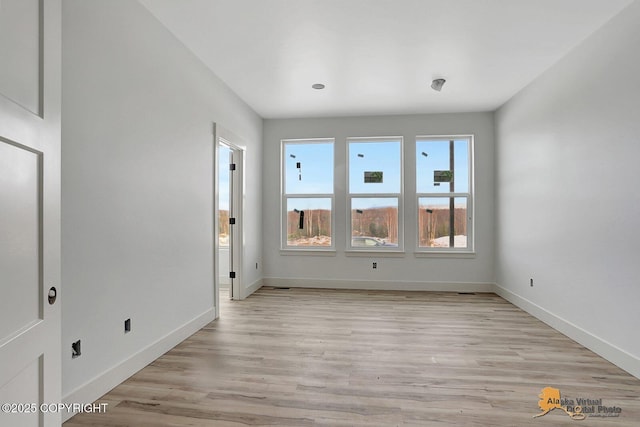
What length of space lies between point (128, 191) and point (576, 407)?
327 centimetres

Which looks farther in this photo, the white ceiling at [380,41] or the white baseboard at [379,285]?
the white baseboard at [379,285]

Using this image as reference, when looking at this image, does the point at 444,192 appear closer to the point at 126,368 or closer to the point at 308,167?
the point at 308,167

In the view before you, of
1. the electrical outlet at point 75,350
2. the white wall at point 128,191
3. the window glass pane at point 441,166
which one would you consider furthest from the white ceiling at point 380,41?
the electrical outlet at point 75,350

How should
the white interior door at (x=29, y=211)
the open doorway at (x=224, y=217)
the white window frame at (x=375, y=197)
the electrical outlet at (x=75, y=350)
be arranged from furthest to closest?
the white window frame at (x=375, y=197), the open doorway at (x=224, y=217), the electrical outlet at (x=75, y=350), the white interior door at (x=29, y=211)

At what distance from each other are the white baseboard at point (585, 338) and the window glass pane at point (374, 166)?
240cm

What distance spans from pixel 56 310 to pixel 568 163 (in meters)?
4.10

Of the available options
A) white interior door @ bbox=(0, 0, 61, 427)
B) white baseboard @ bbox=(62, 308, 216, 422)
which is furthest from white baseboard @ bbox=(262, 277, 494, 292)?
white interior door @ bbox=(0, 0, 61, 427)

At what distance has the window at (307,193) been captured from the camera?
18.5ft

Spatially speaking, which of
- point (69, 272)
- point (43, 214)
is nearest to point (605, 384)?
point (43, 214)

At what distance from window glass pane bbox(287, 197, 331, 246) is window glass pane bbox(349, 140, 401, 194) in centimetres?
58

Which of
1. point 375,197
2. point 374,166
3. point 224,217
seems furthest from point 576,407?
point 224,217

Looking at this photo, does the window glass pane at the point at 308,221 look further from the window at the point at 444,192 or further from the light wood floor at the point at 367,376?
the light wood floor at the point at 367,376

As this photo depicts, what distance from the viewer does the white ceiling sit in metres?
2.64

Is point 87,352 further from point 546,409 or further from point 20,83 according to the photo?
point 546,409
